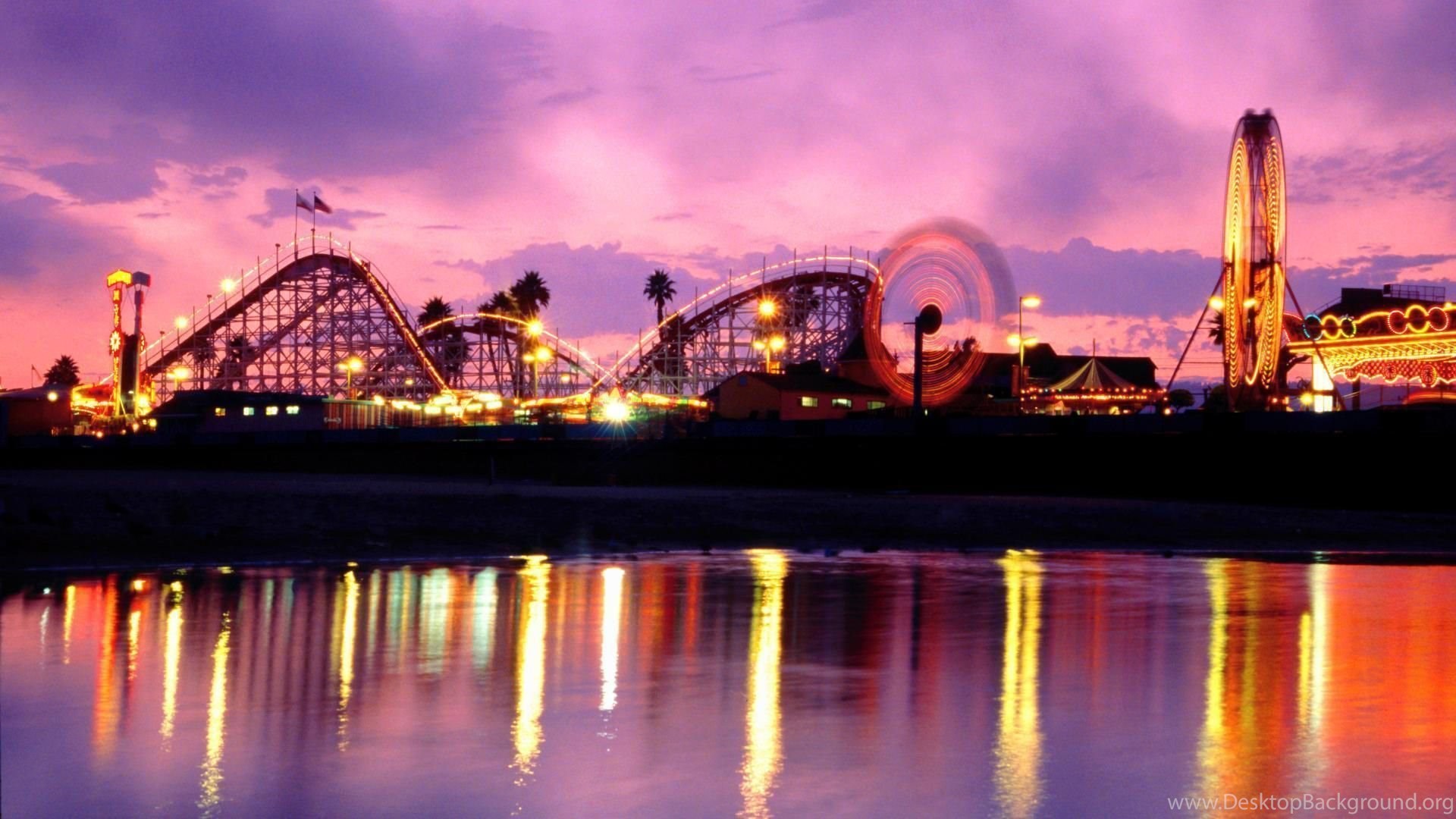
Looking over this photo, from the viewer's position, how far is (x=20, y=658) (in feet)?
45.0

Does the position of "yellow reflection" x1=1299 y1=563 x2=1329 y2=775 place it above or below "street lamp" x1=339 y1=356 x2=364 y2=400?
below

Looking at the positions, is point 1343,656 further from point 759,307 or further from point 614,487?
point 759,307

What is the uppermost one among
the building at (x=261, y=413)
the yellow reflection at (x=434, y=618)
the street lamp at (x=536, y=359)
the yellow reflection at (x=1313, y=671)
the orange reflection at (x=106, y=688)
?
the street lamp at (x=536, y=359)

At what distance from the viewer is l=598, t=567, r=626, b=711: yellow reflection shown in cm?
1227

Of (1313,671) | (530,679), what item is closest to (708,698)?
(530,679)

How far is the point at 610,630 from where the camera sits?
1612cm

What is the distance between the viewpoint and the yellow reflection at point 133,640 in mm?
13070

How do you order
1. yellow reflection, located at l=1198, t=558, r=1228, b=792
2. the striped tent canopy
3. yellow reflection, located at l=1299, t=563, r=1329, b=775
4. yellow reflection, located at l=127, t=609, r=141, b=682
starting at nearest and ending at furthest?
yellow reflection, located at l=1198, t=558, r=1228, b=792 → yellow reflection, located at l=1299, t=563, r=1329, b=775 → yellow reflection, located at l=127, t=609, r=141, b=682 → the striped tent canopy

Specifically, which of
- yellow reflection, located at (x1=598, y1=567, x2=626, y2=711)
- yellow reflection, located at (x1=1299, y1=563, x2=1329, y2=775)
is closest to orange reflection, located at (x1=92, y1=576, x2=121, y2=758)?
yellow reflection, located at (x1=598, y1=567, x2=626, y2=711)

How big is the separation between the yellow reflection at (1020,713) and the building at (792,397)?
50674 millimetres

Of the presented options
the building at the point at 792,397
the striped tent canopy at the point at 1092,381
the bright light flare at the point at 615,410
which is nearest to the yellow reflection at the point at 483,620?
the bright light flare at the point at 615,410

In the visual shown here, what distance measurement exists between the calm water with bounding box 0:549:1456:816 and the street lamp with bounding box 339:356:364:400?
225 ft

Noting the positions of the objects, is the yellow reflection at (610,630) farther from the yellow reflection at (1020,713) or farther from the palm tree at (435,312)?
the palm tree at (435,312)

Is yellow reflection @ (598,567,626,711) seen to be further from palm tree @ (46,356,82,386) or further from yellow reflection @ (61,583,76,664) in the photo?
palm tree @ (46,356,82,386)
